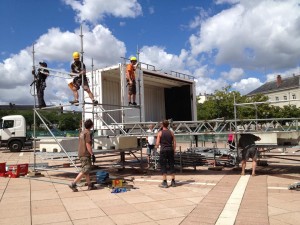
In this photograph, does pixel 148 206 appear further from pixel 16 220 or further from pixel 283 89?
pixel 283 89

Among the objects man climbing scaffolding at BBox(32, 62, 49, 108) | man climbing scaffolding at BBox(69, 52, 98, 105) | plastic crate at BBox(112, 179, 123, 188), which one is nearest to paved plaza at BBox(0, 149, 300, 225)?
plastic crate at BBox(112, 179, 123, 188)

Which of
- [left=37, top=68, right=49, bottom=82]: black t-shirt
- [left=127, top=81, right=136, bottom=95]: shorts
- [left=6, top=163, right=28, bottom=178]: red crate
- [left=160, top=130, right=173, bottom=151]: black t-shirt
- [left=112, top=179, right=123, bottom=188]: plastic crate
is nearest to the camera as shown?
[left=112, top=179, right=123, bottom=188]: plastic crate

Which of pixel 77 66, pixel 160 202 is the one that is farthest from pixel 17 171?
pixel 160 202

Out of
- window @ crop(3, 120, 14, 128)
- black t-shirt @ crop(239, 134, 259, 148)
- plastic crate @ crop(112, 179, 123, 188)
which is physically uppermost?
window @ crop(3, 120, 14, 128)

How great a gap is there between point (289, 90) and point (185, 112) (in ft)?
190

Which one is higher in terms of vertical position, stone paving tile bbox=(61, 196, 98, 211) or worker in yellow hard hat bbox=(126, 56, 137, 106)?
worker in yellow hard hat bbox=(126, 56, 137, 106)

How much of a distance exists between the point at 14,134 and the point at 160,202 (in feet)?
57.2

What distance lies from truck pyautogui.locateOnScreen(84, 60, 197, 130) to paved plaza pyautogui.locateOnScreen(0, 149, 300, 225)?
117 inches

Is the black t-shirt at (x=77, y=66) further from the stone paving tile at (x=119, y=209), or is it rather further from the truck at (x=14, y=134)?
the truck at (x=14, y=134)

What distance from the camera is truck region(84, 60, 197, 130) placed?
11.0 metres

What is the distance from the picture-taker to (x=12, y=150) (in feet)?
68.8

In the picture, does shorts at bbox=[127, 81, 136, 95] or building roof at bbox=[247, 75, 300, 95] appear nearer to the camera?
shorts at bbox=[127, 81, 136, 95]

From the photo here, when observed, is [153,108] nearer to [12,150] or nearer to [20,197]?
[20,197]

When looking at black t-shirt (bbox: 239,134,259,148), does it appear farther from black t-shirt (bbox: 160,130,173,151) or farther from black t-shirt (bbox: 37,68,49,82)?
black t-shirt (bbox: 37,68,49,82)
